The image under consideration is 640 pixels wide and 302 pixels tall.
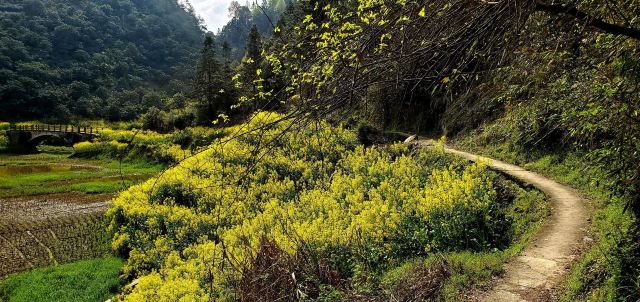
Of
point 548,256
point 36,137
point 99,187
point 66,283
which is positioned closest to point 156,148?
point 99,187

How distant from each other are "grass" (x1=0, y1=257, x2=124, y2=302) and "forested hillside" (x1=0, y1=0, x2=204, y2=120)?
40018mm

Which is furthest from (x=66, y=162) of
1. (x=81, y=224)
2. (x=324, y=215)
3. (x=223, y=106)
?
(x=324, y=215)

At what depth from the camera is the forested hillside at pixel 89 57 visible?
64812 mm

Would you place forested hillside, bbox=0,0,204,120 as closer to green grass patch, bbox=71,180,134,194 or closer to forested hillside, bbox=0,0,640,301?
green grass patch, bbox=71,180,134,194

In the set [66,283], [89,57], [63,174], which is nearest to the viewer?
[66,283]

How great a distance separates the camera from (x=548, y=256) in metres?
6.72

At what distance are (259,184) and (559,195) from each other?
9796mm

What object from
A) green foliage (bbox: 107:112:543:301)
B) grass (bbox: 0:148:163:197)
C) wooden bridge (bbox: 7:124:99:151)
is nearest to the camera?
green foliage (bbox: 107:112:543:301)

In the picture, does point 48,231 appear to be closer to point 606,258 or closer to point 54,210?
point 54,210

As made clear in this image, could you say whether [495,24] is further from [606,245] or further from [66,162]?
[66,162]

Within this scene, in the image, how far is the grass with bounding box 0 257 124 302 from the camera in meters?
11.2

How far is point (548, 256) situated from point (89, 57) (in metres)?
98.2

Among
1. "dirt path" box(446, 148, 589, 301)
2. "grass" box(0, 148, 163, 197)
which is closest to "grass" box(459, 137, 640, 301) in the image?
"dirt path" box(446, 148, 589, 301)

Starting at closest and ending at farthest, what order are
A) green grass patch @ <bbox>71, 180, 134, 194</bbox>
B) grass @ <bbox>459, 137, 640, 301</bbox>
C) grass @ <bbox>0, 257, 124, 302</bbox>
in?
grass @ <bbox>459, 137, 640, 301</bbox> < grass @ <bbox>0, 257, 124, 302</bbox> < green grass patch @ <bbox>71, 180, 134, 194</bbox>
